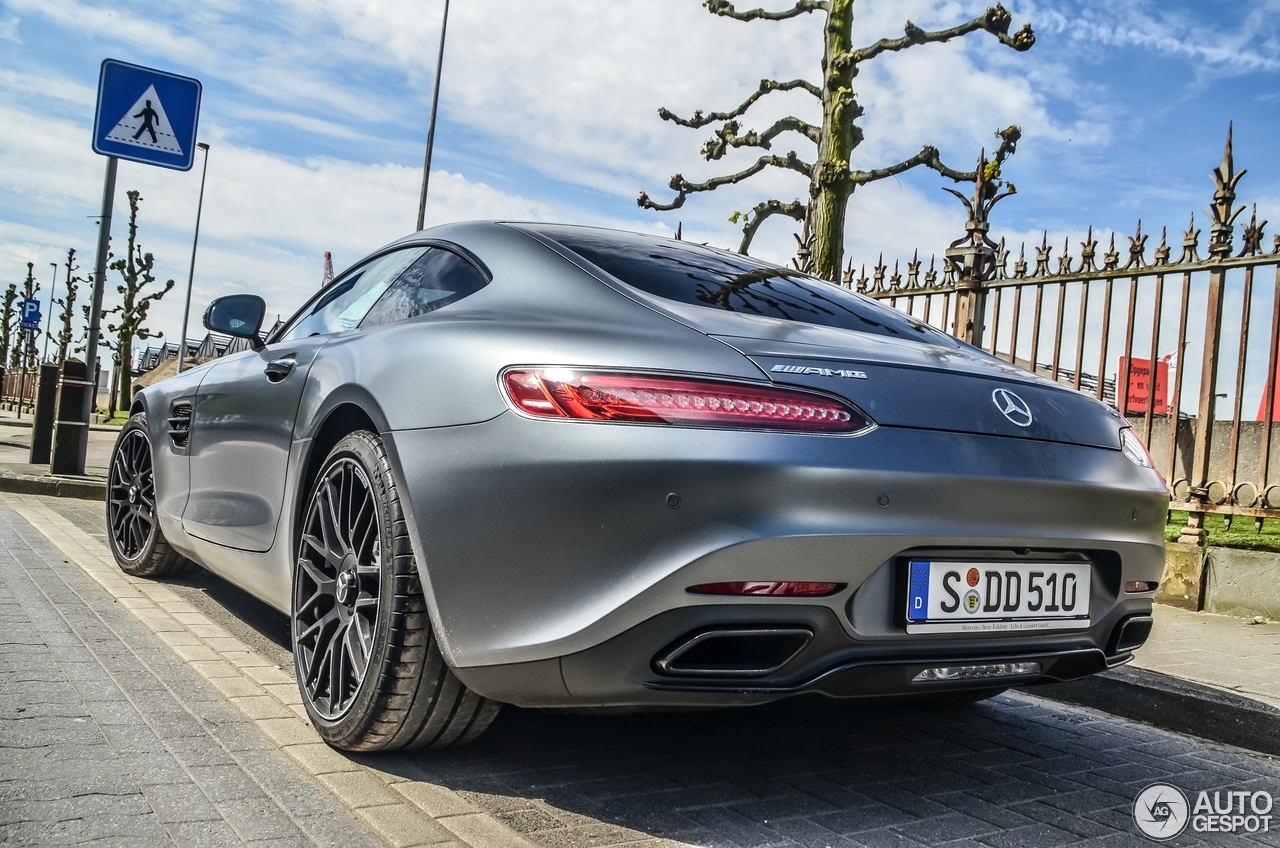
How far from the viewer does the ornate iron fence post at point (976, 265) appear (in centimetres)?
712

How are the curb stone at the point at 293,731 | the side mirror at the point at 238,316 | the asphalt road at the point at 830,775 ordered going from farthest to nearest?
1. the side mirror at the point at 238,316
2. the asphalt road at the point at 830,775
3. the curb stone at the point at 293,731

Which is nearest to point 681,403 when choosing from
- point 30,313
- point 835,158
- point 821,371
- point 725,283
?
point 821,371

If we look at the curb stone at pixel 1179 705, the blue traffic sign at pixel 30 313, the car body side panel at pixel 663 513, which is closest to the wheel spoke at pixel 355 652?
the car body side panel at pixel 663 513

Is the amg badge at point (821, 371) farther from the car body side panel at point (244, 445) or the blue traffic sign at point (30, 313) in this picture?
the blue traffic sign at point (30, 313)

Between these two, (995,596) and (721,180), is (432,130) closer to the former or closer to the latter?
(721,180)

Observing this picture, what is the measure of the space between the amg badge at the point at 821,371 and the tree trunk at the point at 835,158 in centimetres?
675

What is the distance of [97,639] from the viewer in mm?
3748

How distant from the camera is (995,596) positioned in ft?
7.86

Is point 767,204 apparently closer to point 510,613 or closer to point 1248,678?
point 1248,678

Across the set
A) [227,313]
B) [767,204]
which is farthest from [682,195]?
[227,313]

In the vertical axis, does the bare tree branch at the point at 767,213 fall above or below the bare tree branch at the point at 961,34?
below

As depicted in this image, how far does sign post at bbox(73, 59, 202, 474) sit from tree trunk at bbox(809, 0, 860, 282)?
5.12 m

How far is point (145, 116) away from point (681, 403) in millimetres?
8209

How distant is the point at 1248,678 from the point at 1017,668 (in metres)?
2.05
